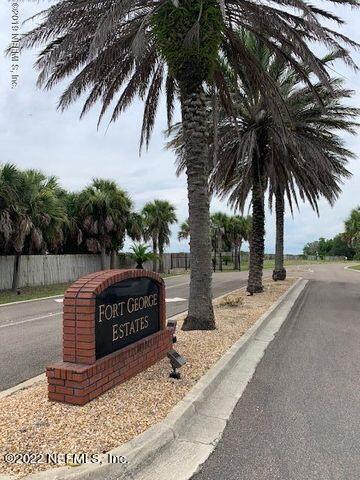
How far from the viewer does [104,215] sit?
30953mm

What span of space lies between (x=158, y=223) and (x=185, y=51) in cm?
3342

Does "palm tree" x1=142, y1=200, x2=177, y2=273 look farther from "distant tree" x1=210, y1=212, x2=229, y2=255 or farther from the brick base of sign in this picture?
the brick base of sign

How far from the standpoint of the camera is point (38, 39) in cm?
1036

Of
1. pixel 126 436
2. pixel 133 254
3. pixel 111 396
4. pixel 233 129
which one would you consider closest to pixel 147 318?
pixel 111 396

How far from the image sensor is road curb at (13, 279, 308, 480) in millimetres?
3432

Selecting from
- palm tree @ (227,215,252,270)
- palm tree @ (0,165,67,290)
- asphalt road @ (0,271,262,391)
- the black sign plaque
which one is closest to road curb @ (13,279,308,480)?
Result: the black sign plaque

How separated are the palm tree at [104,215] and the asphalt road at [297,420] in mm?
23371

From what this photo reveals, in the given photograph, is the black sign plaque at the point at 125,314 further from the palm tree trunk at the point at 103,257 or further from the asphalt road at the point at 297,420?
the palm tree trunk at the point at 103,257

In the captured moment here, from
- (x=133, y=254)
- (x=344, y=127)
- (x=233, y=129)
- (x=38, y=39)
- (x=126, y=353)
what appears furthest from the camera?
(x=133, y=254)

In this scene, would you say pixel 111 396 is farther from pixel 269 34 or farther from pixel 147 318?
pixel 269 34

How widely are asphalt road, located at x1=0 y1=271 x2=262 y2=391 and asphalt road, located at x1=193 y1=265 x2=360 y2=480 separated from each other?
10.8 ft

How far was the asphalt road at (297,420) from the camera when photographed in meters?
3.71

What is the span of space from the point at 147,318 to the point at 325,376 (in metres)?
2.60

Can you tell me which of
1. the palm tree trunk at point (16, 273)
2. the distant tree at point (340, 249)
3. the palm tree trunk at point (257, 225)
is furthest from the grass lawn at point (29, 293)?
the distant tree at point (340, 249)
